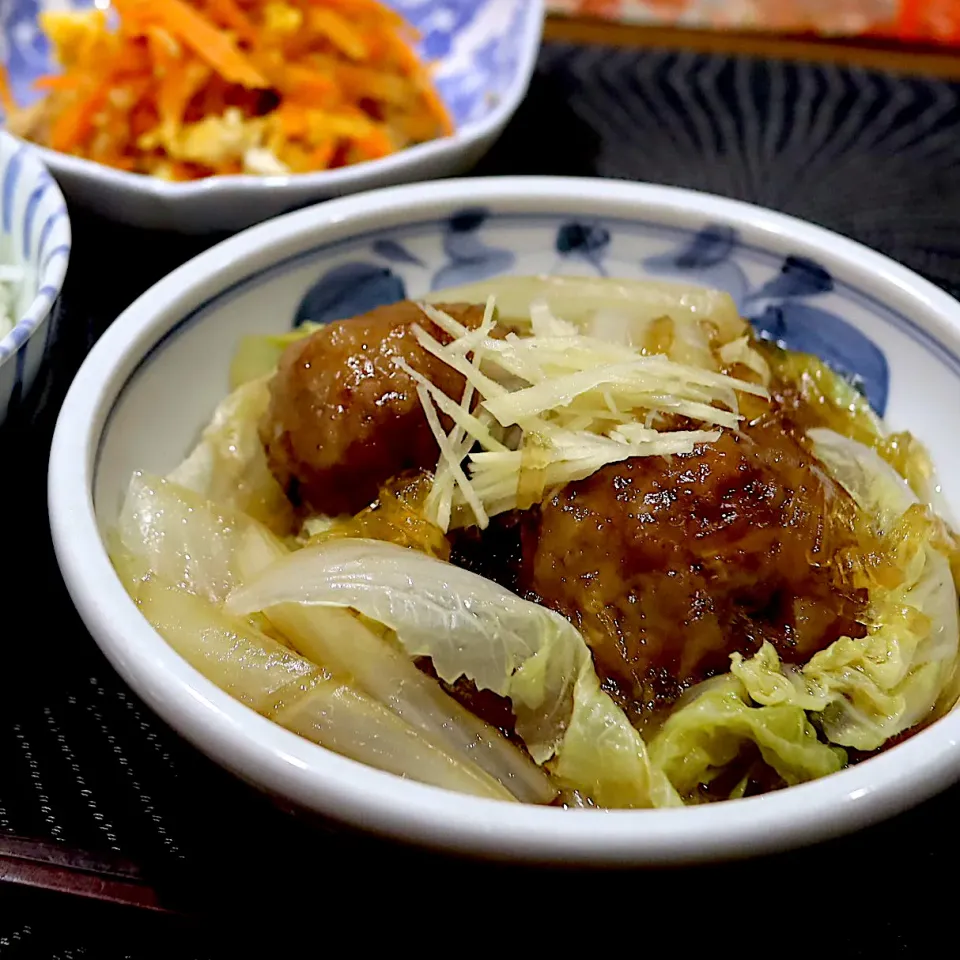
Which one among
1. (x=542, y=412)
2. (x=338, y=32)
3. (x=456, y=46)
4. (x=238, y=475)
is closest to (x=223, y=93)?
(x=338, y=32)

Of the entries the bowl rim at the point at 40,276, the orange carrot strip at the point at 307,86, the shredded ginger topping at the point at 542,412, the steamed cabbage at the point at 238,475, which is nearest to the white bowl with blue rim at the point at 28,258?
the bowl rim at the point at 40,276

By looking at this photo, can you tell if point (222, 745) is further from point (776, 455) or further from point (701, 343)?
point (701, 343)

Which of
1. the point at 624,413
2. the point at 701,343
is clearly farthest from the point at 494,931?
the point at 701,343

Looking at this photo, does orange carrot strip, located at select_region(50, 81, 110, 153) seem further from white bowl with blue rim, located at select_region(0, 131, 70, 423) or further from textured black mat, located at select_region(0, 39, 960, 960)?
white bowl with blue rim, located at select_region(0, 131, 70, 423)

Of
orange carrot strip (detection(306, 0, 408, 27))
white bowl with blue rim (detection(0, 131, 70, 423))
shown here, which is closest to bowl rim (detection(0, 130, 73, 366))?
white bowl with blue rim (detection(0, 131, 70, 423))

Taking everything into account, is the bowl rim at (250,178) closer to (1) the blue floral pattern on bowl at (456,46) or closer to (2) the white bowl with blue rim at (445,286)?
(2) the white bowl with blue rim at (445,286)

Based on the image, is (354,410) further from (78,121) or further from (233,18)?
(233,18)

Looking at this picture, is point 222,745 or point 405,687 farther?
point 405,687
